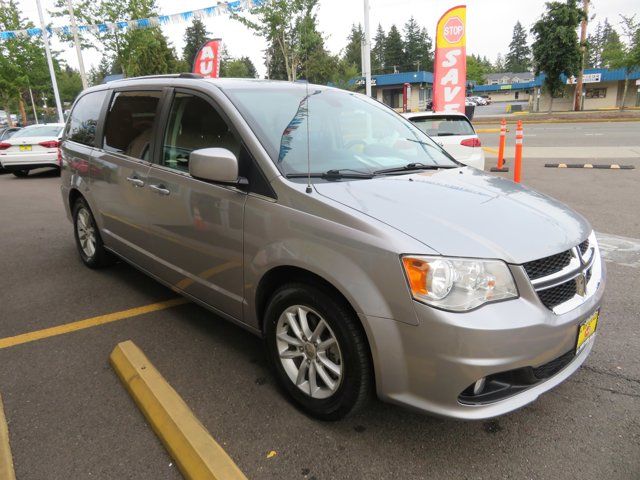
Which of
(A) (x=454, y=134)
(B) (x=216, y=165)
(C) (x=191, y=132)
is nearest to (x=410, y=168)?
(B) (x=216, y=165)

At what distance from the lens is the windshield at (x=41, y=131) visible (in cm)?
1332

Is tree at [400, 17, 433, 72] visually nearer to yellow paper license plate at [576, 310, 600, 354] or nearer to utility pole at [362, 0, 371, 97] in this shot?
utility pole at [362, 0, 371, 97]

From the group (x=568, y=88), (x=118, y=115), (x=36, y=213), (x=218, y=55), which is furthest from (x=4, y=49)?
(x=568, y=88)

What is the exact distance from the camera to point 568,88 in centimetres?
4850

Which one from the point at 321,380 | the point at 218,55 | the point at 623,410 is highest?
the point at 218,55

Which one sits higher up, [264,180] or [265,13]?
[265,13]

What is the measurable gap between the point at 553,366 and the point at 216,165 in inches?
76.6

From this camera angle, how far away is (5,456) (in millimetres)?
2299

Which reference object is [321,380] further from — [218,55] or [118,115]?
[218,55]

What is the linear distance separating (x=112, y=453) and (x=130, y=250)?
2.01 meters

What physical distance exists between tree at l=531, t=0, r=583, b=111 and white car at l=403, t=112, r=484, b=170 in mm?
32271

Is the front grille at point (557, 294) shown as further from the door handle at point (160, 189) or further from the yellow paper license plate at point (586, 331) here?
the door handle at point (160, 189)

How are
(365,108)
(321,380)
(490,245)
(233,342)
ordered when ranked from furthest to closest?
(365,108), (233,342), (321,380), (490,245)

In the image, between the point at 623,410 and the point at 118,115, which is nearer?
the point at 623,410
